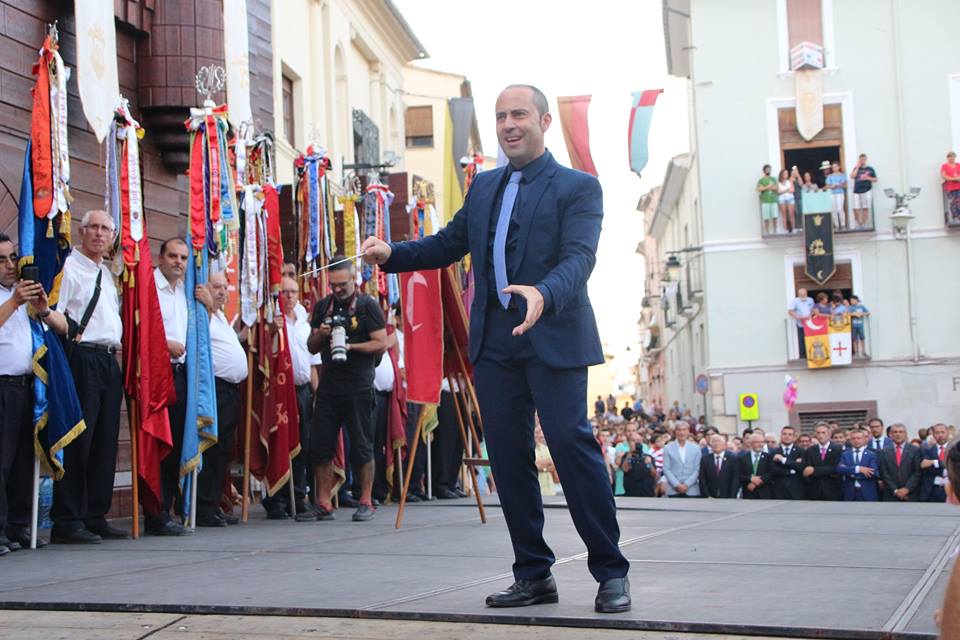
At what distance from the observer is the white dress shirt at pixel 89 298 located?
7.92m

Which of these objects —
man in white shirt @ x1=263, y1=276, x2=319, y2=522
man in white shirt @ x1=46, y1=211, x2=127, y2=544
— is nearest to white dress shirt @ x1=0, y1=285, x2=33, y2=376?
man in white shirt @ x1=46, y1=211, x2=127, y2=544

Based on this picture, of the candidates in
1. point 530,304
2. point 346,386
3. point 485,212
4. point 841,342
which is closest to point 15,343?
point 346,386

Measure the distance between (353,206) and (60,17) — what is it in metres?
3.60

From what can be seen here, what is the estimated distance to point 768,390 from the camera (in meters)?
33.9

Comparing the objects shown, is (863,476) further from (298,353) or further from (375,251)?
(375,251)

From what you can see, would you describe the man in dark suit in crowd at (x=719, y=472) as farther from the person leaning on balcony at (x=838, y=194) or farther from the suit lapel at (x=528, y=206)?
the person leaning on balcony at (x=838, y=194)

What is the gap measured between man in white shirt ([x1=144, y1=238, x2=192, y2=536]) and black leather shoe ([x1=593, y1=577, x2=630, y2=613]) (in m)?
4.77

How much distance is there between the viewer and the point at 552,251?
4.94m

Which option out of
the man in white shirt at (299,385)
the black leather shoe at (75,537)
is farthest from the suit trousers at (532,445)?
the man in white shirt at (299,385)

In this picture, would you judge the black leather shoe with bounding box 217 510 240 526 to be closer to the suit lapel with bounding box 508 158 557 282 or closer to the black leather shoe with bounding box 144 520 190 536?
the black leather shoe with bounding box 144 520 190 536

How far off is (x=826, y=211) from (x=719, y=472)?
16346 mm

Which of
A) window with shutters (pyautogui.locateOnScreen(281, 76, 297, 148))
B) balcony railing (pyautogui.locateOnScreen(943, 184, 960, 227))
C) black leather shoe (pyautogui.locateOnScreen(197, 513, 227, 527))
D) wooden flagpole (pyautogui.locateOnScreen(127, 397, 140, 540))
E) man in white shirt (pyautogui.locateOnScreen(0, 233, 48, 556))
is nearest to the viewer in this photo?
man in white shirt (pyautogui.locateOnScreen(0, 233, 48, 556))

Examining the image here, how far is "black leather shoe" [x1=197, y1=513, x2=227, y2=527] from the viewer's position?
9.18 meters

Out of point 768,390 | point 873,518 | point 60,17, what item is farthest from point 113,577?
point 768,390
